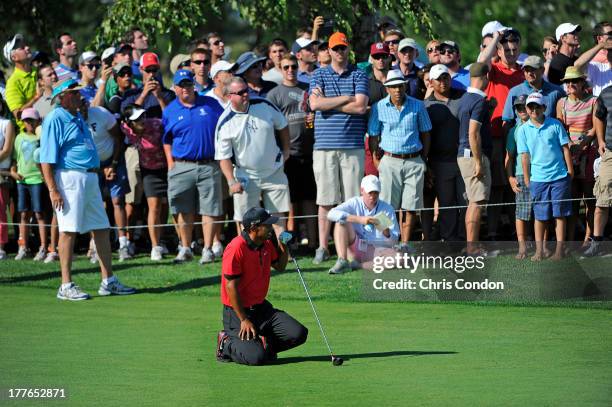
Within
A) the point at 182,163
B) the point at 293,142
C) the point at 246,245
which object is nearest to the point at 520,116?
the point at 293,142

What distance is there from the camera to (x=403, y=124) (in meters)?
15.0

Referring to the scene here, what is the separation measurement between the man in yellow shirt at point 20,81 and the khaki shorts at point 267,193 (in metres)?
3.52

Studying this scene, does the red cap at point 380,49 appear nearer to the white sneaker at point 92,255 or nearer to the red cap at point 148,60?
the red cap at point 148,60

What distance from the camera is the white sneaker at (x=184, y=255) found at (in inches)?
633

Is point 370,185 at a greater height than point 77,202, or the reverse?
point 370,185

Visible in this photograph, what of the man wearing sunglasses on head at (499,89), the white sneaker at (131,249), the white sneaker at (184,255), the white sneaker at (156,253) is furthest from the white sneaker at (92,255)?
the man wearing sunglasses on head at (499,89)

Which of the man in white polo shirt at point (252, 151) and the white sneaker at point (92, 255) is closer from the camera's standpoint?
the man in white polo shirt at point (252, 151)

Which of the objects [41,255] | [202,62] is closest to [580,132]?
[202,62]

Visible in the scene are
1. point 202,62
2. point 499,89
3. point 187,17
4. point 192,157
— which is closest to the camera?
point 499,89

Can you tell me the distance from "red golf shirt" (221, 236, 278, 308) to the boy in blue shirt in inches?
188

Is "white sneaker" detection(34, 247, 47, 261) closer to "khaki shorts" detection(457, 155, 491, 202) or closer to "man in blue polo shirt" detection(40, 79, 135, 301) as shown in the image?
"man in blue polo shirt" detection(40, 79, 135, 301)

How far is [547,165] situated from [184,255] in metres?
4.61

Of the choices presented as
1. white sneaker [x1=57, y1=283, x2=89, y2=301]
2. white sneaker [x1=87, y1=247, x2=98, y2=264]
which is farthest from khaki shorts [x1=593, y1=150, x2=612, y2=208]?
white sneaker [x1=87, y1=247, x2=98, y2=264]

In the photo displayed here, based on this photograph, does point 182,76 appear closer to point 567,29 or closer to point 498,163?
point 498,163
